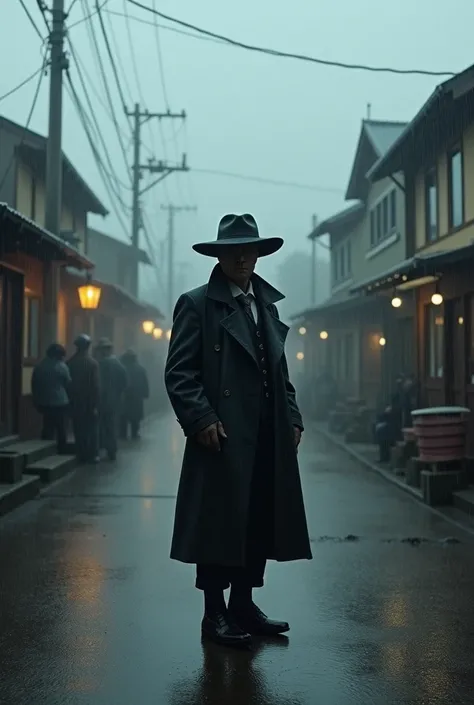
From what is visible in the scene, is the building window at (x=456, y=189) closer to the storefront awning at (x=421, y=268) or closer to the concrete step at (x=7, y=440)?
the storefront awning at (x=421, y=268)

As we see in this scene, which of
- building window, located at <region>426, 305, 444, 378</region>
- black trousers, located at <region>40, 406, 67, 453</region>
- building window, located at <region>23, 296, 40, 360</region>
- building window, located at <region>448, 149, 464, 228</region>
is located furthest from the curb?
building window, located at <region>23, 296, 40, 360</region>

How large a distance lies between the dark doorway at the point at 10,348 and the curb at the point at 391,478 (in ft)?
17.9

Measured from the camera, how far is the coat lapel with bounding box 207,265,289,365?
4.56 meters

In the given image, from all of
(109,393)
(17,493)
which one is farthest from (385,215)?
(17,493)

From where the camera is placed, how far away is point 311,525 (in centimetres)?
866

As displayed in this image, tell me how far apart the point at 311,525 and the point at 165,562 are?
7.50ft

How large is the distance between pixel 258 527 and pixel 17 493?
5587 millimetres

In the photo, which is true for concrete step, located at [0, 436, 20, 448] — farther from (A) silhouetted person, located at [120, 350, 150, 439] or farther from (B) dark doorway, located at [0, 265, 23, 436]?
(A) silhouetted person, located at [120, 350, 150, 439]

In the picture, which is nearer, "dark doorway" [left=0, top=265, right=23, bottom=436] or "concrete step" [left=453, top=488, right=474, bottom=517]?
"concrete step" [left=453, top=488, right=474, bottom=517]

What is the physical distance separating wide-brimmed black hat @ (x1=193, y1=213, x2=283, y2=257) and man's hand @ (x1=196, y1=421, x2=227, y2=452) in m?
0.94

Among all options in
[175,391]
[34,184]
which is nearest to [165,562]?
[175,391]

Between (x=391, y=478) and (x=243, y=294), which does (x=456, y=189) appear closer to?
(x=391, y=478)

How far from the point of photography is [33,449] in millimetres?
12086

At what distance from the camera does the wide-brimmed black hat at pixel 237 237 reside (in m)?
4.64
